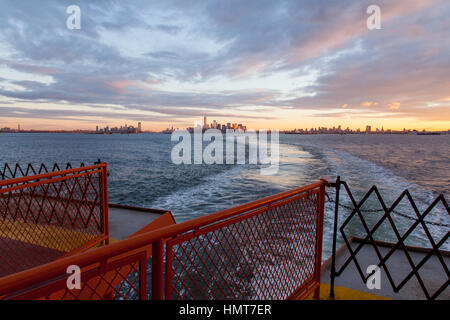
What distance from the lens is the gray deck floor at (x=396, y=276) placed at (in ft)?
14.3

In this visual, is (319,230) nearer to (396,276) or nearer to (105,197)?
(396,276)

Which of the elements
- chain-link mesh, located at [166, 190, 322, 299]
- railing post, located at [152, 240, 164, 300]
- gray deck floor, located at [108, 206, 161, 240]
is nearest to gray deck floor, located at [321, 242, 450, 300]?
chain-link mesh, located at [166, 190, 322, 299]

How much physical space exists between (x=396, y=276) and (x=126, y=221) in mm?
7212

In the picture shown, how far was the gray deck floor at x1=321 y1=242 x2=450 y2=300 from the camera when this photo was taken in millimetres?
4359

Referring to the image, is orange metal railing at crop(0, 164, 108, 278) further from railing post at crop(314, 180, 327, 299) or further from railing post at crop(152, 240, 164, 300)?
railing post at crop(314, 180, 327, 299)

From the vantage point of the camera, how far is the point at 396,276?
16.0 ft

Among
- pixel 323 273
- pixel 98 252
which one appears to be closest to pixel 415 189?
pixel 323 273

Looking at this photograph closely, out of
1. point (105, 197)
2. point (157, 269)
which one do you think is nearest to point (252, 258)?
point (157, 269)

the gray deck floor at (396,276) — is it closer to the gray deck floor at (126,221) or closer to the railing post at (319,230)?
the railing post at (319,230)

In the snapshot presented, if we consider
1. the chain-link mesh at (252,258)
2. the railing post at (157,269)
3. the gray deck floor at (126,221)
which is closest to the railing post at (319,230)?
the chain-link mesh at (252,258)

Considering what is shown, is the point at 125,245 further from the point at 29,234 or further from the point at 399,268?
the point at 29,234

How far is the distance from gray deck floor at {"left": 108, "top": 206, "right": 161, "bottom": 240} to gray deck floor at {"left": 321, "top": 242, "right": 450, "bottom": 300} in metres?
5.33

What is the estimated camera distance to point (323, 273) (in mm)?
4949
